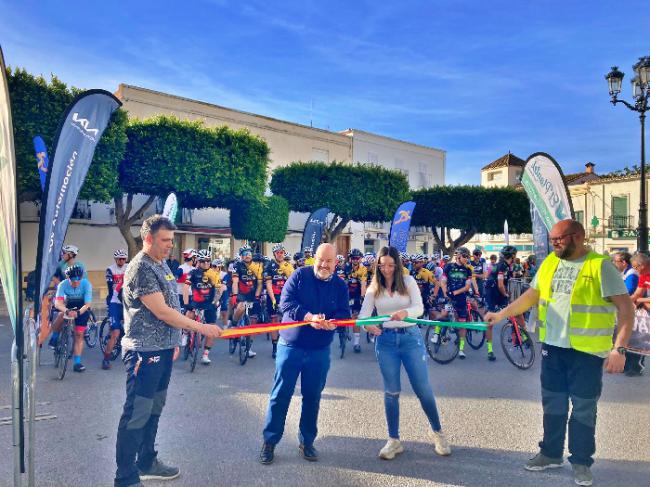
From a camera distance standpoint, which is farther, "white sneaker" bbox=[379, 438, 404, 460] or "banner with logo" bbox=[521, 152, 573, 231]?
"banner with logo" bbox=[521, 152, 573, 231]

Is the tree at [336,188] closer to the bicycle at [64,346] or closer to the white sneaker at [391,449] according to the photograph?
the bicycle at [64,346]

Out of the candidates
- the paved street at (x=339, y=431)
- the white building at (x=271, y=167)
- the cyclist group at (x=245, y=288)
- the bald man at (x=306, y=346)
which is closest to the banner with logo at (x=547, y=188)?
the cyclist group at (x=245, y=288)

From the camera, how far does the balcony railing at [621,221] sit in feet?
141

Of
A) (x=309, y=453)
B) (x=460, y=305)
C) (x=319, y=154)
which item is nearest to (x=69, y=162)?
(x=309, y=453)

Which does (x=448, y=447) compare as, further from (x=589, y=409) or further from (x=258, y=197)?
(x=258, y=197)

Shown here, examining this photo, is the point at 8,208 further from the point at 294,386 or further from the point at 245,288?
the point at 245,288

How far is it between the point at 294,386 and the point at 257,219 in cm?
1999

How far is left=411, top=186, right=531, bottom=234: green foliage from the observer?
3375 centimetres

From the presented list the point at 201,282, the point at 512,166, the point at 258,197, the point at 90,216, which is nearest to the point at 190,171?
the point at 258,197

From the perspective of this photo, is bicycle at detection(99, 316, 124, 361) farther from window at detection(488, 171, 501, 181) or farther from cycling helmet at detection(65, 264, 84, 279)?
window at detection(488, 171, 501, 181)

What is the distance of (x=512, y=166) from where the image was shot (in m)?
63.1

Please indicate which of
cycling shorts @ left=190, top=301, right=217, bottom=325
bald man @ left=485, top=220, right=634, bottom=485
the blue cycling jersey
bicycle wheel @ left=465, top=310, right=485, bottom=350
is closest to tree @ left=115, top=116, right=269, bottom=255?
cycling shorts @ left=190, top=301, right=217, bottom=325

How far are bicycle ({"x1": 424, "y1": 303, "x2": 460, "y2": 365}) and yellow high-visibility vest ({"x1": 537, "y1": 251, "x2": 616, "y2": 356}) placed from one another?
185 inches

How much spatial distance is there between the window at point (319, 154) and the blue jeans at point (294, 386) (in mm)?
32855
